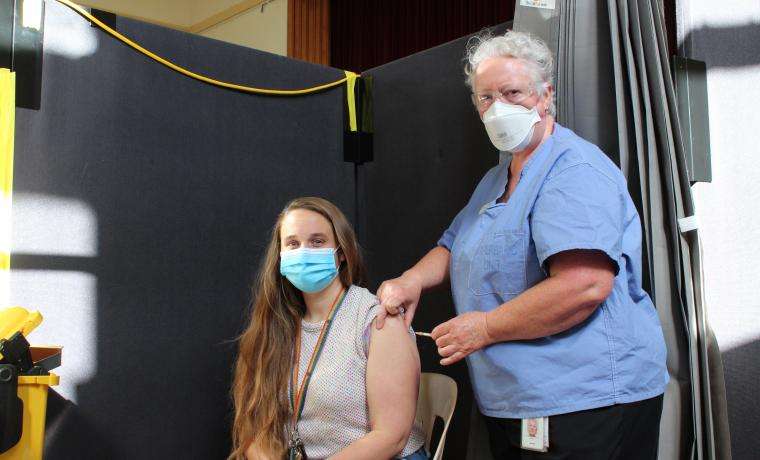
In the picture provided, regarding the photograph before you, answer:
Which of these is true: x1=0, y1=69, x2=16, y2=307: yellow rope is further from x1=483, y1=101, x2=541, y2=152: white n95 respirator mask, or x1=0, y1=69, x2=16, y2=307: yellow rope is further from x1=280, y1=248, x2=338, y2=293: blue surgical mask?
x1=483, y1=101, x2=541, y2=152: white n95 respirator mask

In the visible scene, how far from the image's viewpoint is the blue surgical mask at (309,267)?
1.81 meters

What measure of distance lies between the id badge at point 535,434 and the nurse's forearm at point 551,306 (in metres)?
0.16

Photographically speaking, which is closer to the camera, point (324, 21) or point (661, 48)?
point (661, 48)

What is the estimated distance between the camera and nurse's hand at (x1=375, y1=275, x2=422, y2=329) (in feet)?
5.61

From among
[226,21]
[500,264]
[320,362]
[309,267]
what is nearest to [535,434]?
[500,264]

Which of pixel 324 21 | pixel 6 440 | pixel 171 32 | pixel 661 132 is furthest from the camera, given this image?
pixel 324 21

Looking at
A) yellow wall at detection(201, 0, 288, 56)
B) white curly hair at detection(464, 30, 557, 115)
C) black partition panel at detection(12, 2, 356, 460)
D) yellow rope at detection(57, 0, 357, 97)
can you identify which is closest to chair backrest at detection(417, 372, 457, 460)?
black partition panel at detection(12, 2, 356, 460)

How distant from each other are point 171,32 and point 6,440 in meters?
1.22

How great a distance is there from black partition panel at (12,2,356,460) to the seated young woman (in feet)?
0.85

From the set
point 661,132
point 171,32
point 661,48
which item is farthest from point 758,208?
point 171,32

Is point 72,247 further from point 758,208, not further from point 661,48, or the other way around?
point 758,208

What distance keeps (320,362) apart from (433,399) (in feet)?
1.13

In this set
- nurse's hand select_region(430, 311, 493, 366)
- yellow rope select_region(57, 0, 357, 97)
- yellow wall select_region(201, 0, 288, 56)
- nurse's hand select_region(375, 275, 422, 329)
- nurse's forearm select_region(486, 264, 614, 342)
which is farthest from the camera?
yellow wall select_region(201, 0, 288, 56)

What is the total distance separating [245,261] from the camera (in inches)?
87.7
